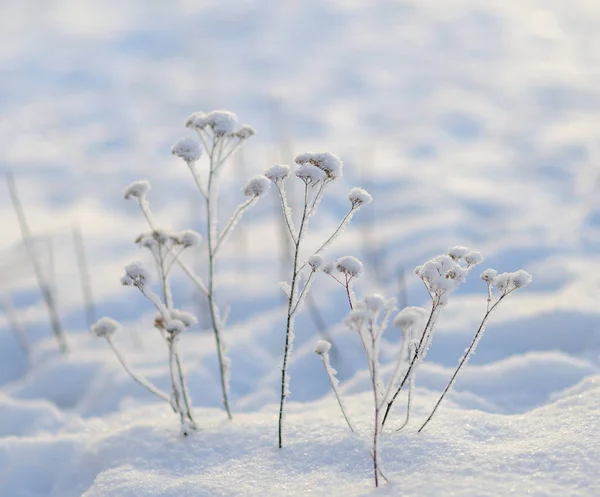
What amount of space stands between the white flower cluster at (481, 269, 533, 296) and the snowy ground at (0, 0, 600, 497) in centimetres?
46

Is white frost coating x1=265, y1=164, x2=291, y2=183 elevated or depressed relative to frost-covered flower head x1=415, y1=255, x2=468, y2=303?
elevated

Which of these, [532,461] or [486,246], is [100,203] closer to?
[486,246]

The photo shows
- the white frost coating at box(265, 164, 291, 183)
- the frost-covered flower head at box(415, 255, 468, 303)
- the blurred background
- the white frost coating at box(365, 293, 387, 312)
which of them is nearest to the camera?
the white frost coating at box(365, 293, 387, 312)

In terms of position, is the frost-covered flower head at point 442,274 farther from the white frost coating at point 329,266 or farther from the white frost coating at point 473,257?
the white frost coating at point 329,266

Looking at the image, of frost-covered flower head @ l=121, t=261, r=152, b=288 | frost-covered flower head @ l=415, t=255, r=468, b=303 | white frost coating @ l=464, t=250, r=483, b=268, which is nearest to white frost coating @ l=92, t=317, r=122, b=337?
frost-covered flower head @ l=121, t=261, r=152, b=288

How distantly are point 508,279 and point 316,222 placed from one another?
11.5 feet

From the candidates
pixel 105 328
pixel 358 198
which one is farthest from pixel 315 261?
pixel 105 328

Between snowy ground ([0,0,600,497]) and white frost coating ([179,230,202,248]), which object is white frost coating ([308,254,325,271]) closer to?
white frost coating ([179,230,202,248])

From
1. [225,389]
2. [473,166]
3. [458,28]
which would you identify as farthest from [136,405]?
[458,28]

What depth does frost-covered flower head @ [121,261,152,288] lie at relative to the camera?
1.81 m

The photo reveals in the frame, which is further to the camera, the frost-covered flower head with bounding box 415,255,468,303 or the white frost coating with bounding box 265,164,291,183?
the white frost coating with bounding box 265,164,291,183

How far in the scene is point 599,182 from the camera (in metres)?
5.27

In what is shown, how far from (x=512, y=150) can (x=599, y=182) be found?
1.17 m

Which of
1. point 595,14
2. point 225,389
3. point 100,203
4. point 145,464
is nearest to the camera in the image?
point 145,464
